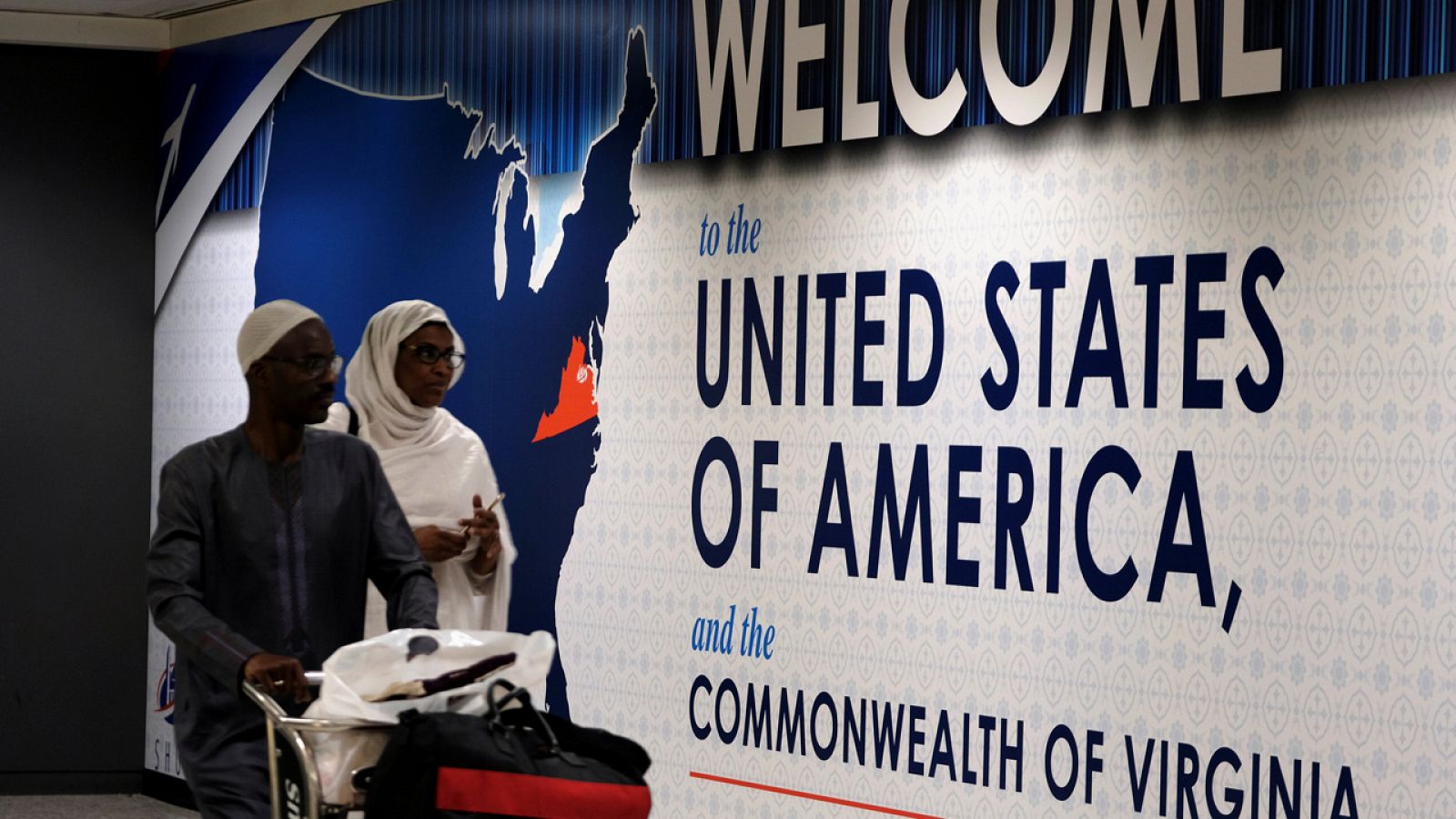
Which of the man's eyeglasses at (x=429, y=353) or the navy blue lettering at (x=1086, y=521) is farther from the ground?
the man's eyeglasses at (x=429, y=353)

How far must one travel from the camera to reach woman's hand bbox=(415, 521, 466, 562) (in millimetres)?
4883

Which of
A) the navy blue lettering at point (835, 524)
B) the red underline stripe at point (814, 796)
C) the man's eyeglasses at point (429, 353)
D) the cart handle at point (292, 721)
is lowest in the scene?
the red underline stripe at point (814, 796)

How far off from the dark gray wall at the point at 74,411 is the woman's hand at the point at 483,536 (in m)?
2.33

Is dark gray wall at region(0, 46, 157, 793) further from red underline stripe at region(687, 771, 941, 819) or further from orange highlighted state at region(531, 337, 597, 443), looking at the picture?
red underline stripe at region(687, 771, 941, 819)

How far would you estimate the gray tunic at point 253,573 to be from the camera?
2.87 meters

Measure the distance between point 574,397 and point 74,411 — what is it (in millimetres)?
2538

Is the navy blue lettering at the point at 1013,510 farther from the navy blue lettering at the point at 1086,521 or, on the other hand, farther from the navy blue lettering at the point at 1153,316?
the navy blue lettering at the point at 1153,316

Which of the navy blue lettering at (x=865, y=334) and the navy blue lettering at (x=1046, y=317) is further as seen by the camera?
the navy blue lettering at (x=865, y=334)

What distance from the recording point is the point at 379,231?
5945 mm

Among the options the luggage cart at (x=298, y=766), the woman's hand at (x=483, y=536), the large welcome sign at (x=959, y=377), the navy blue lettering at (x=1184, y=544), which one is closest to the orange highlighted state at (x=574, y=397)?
the large welcome sign at (x=959, y=377)

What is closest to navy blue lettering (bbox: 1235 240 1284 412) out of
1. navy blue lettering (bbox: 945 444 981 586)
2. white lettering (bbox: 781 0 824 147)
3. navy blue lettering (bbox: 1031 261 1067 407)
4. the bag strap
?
navy blue lettering (bbox: 1031 261 1067 407)

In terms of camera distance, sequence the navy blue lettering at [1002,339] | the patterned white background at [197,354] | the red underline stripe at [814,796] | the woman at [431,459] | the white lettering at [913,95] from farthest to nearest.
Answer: the patterned white background at [197,354], the woman at [431,459], the red underline stripe at [814,796], the white lettering at [913,95], the navy blue lettering at [1002,339]

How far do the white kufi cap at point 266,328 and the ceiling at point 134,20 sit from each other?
142 inches

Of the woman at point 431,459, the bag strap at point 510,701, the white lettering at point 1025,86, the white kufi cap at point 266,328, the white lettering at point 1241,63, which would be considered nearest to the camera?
the bag strap at point 510,701
